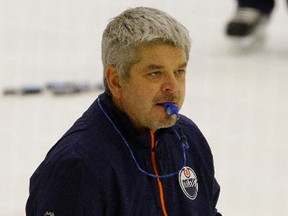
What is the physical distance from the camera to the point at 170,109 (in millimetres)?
2541

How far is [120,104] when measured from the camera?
2635 millimetres

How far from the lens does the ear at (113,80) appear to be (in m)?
2.57

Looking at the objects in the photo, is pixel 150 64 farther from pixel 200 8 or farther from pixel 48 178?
pixel 200 8

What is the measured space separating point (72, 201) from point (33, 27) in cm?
641

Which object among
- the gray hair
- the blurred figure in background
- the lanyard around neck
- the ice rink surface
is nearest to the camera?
the gray hair

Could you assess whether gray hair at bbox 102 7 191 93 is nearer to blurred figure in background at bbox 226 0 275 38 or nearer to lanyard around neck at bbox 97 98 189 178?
lanyard around neck at bbox 97 98 189 178

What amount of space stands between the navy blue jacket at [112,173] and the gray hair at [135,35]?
15 centimetres

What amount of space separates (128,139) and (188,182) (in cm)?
22

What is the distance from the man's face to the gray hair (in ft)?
0.08

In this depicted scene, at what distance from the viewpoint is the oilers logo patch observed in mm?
2717

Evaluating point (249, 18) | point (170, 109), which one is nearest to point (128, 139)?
point (170, 109)

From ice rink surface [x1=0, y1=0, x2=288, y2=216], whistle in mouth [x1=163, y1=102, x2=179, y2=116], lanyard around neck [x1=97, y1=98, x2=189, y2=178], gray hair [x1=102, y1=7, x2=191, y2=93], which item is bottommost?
lanyard around neck [x1=97, y1=98, x2=189, y2=178]

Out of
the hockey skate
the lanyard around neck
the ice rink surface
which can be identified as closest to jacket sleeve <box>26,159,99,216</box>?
the lanyard around neck

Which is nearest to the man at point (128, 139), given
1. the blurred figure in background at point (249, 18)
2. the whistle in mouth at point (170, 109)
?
the whistle in mouth at point (170, 109)
